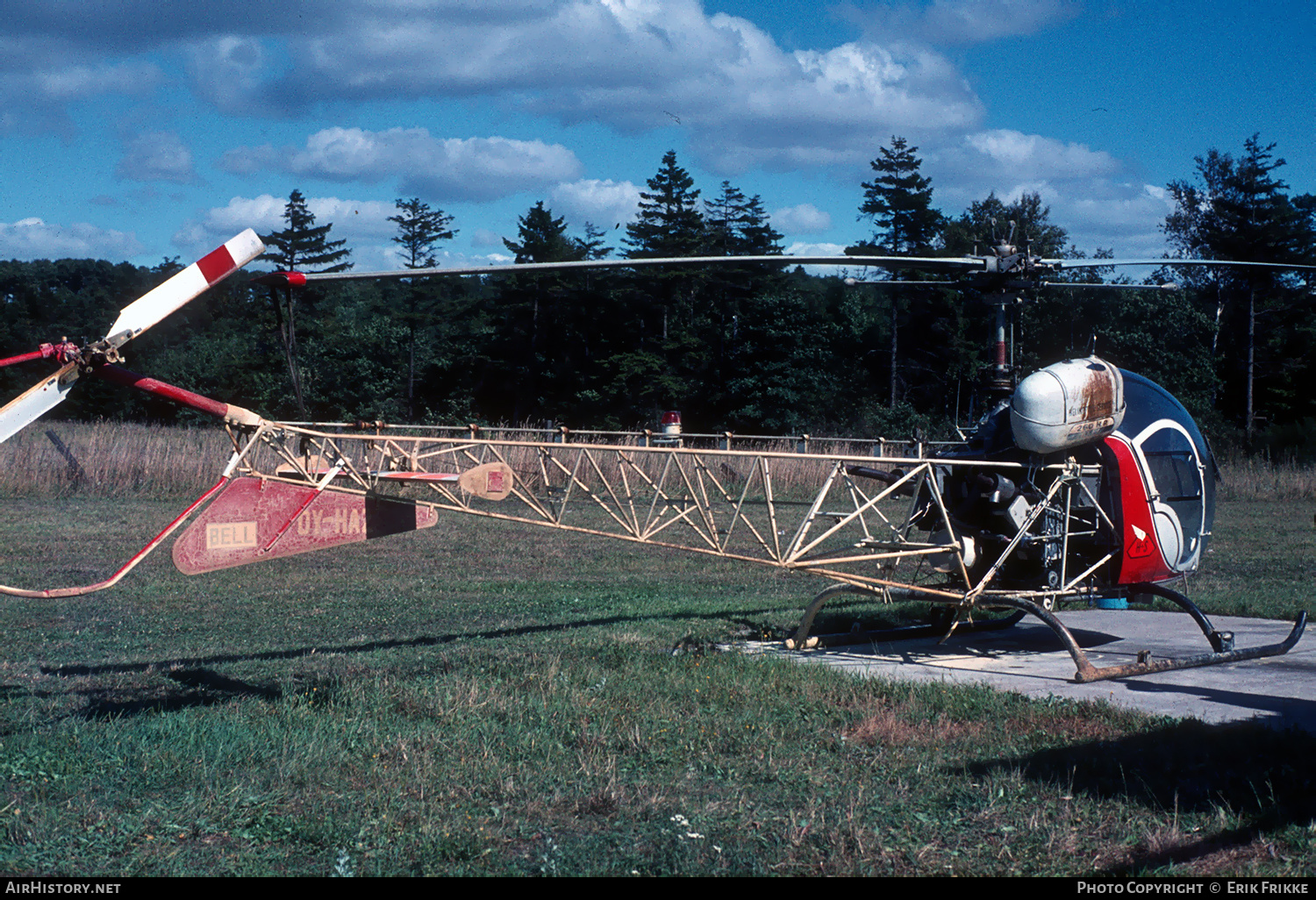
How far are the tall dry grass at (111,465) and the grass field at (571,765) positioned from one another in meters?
13.9

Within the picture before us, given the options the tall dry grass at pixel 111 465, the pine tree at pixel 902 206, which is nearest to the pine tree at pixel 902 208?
the pine tree at pixel 902 206

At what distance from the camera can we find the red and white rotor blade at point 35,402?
6.64 metres

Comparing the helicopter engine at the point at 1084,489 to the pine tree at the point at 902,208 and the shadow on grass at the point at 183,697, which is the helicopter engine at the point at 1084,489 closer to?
the shadow on grass at the point at 183,697

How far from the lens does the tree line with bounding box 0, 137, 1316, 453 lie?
47.5m

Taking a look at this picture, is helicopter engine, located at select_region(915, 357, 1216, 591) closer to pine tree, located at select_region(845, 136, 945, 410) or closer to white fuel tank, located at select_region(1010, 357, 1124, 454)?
white fuel tank, located at select_region(1010, 357, 1124, 454)

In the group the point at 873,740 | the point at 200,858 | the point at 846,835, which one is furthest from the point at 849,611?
the point at 200,858

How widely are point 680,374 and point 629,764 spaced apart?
45779mm

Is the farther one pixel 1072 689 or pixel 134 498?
pixel 134 498

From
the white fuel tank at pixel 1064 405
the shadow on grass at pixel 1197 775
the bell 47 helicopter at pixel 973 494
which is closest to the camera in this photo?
the shadow on grass at pixel 1197 775

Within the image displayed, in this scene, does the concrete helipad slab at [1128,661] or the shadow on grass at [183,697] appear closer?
the shadow on grass at [183,697]

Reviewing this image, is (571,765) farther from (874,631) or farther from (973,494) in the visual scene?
(874,631)

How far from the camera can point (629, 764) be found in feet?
21.6

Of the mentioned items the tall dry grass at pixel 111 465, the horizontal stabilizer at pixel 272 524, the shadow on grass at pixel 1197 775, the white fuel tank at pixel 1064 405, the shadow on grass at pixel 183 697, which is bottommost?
the shadow on grass at pixel 183 697
